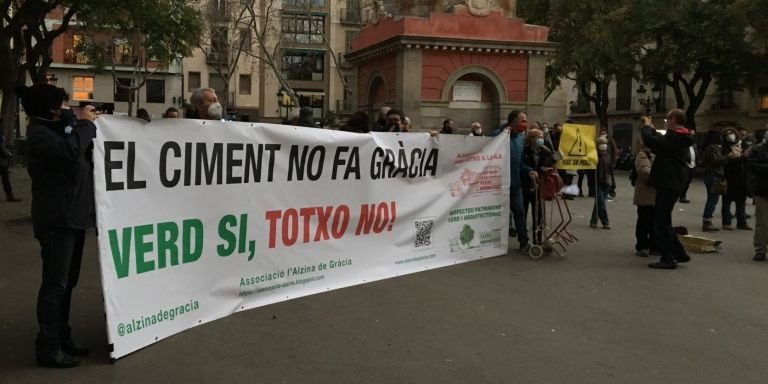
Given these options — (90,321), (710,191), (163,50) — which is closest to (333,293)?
(90,321)

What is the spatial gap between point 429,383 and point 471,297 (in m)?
2.44

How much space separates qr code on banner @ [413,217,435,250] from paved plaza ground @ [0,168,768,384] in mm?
397

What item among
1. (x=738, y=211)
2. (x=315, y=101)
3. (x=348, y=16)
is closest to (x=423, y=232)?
(x=738, y=211)

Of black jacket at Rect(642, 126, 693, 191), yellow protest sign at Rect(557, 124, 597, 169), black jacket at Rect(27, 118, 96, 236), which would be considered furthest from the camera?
yellow protest sign at Rect(557, 124, 597, 169)

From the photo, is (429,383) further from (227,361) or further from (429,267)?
(429,267)

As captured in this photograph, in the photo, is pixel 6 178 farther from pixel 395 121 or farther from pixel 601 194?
pixel 601 194

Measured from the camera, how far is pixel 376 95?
19734mm

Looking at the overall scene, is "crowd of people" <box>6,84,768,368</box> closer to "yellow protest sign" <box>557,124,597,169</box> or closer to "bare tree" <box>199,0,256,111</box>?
"yellow protest sign" <box>557,124,597,169</box>

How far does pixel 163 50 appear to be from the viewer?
25828mm

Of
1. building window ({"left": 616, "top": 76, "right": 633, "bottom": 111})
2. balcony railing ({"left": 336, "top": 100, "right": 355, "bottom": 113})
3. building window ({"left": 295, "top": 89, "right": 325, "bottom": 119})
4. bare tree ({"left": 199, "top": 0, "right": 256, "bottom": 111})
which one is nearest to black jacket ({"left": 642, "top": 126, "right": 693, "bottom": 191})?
bare tree ({"left": 199, "top": 0, "right": 256, "bottom": 111})

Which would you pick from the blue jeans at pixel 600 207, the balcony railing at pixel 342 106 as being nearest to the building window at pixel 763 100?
the balcony railing at pixel 342 106

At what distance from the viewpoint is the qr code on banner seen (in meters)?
7.97

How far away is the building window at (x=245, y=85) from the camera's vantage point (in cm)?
6319

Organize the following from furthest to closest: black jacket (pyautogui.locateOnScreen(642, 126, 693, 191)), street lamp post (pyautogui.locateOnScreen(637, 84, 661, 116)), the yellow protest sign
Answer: street lamp post (pyautogui.locateOnScreen(637, 84, 661, 116)) → the yellow protest sign → black jacket (pyautogui.locateOnScreen(642, 126, 693, 191))
